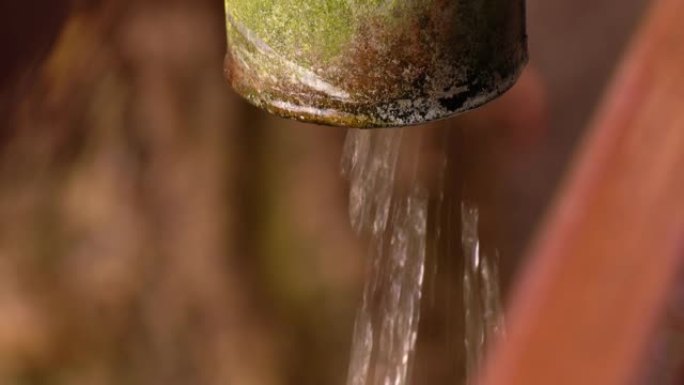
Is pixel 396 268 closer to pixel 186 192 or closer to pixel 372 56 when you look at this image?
pixel 186 192

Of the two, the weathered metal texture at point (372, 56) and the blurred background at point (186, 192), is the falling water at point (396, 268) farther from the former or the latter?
the weathered metal texture at point (372, 56)

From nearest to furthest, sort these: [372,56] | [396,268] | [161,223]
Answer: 1. [372,56]
2. [161,223]
3. [396,268]

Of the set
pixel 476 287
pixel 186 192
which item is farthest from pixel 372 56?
pixel 476 287

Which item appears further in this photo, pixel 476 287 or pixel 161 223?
pixel 476 287

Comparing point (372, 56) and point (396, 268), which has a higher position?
point (372, 56)

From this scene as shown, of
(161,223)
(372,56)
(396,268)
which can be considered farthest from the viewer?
(396,268)

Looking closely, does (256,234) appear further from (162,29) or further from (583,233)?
(583,233)
